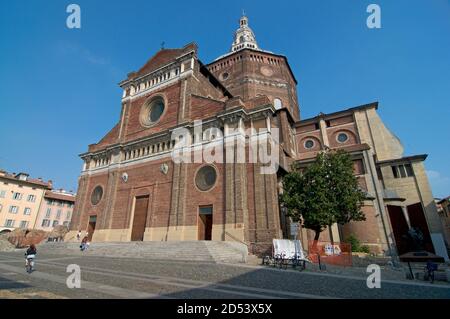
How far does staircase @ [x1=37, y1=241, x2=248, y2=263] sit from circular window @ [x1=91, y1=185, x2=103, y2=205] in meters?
8.20

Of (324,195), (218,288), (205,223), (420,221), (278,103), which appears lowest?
(218,288)

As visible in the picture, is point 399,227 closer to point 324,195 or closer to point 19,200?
point 324,195

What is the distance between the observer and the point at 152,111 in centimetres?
2947

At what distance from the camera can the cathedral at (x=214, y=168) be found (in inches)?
761

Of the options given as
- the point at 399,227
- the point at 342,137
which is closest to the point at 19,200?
the point at 342,137

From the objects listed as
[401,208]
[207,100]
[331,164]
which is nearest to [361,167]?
[401,208]

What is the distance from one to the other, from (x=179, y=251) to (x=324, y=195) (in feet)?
36.2

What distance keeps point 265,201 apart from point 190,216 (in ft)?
23.0

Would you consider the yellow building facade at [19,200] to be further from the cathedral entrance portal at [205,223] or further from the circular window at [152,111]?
the cathedral entrance portal at [205,223]

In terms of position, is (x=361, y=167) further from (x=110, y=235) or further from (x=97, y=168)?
(x=97, y=168)

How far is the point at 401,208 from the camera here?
1000 inches

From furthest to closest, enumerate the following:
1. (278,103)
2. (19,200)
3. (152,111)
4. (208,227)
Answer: (19,200) → (278,103) → (152,111) → (208,227)
